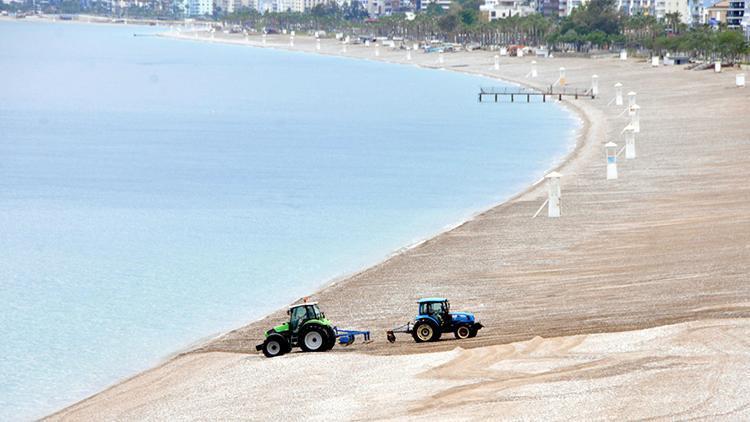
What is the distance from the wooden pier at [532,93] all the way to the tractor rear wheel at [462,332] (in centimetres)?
8506

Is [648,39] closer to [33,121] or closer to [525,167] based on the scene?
[33,121]

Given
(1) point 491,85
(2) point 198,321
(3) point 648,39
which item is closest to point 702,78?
(1) point 491,85

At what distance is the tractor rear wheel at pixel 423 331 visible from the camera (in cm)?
2653

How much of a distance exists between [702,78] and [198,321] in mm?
86842

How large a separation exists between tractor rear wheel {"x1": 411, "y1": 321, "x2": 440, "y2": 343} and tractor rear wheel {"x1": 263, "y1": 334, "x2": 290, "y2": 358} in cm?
237

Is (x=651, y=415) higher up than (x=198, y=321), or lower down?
higher up

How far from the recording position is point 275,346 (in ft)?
85.8

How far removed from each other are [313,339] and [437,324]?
2.31 m

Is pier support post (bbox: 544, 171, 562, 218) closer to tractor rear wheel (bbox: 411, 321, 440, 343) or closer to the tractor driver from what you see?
the tractor driver

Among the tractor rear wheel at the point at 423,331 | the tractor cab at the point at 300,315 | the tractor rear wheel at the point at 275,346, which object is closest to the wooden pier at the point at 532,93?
the tractor rear wheel at the point at 423,331

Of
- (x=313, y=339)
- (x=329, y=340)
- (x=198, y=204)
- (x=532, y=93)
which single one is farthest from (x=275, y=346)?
(x=532, y=93)

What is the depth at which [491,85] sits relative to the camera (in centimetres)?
14612

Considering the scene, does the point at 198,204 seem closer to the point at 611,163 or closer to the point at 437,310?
the point at 611,163

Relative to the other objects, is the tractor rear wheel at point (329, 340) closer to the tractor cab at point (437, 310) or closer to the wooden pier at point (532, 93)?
the tractor cab at point (437, 310)
